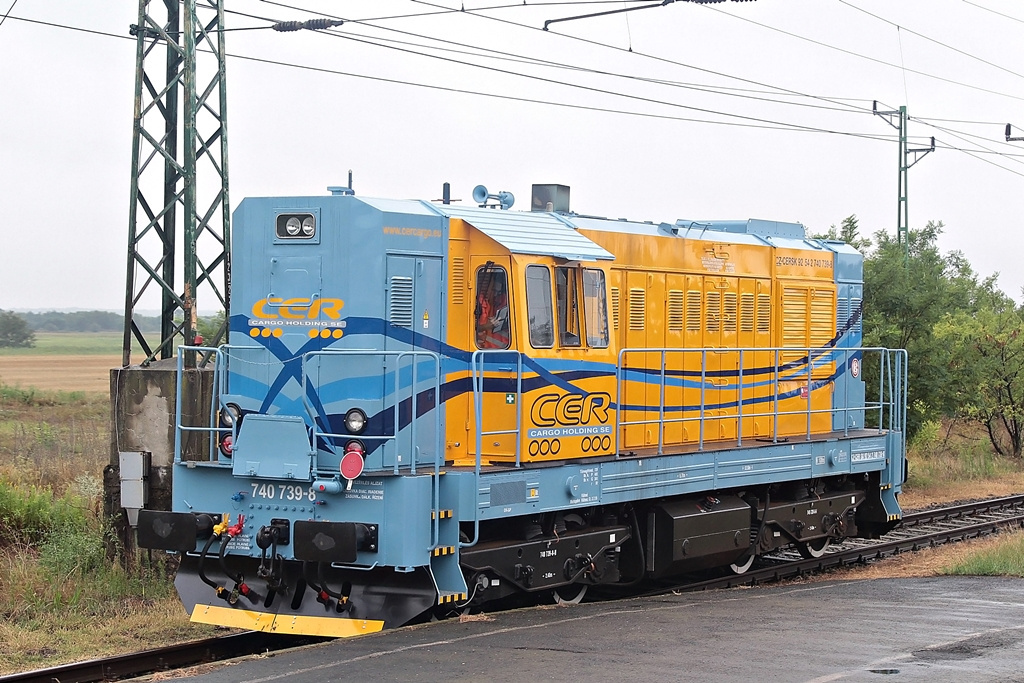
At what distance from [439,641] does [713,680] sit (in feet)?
7.13

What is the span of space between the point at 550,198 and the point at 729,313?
10.1ft

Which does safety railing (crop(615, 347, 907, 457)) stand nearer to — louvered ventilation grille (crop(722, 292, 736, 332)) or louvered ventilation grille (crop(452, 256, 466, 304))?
louvered ventilation grille (crop(722, 292, 736, 332))

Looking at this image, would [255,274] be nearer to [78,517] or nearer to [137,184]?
[137,184]

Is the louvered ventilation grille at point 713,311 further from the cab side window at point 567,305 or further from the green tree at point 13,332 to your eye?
the green tree at point 13,332

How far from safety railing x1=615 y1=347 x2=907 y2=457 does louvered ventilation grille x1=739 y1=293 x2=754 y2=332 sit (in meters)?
0.32

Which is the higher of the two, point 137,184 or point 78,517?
point 137,184

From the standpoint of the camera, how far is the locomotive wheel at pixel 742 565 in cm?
1389

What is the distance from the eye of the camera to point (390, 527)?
29.9 ft

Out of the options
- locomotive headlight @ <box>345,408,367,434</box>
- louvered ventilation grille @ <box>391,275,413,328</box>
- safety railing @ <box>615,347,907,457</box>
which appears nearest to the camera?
locomotive headlight @ <box>345,408,367,434</box>

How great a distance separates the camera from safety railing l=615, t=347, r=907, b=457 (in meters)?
12.0

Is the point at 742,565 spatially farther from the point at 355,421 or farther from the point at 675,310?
the point at 355,421

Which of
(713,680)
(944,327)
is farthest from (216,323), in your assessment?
(713,680)

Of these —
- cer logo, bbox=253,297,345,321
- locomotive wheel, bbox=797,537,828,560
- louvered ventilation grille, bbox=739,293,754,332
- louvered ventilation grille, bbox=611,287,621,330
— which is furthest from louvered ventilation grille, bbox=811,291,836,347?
cer logo, bbox=253,297,345,321

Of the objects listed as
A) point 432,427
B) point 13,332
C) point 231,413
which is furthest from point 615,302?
point 13,332
